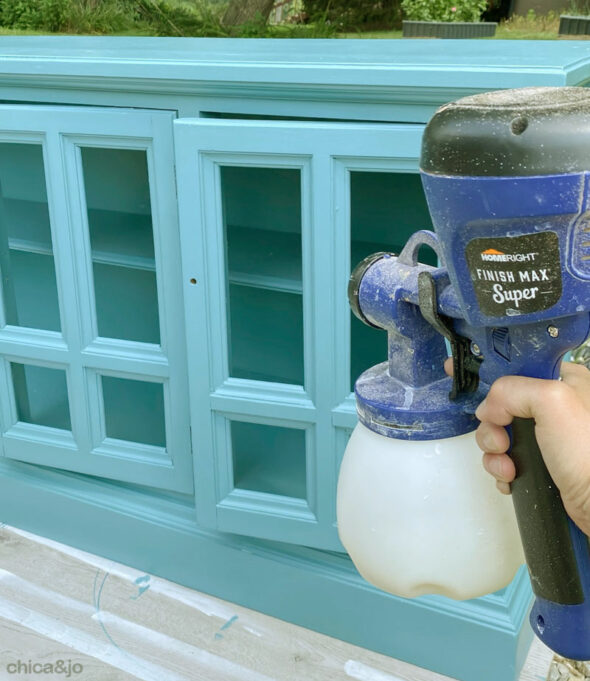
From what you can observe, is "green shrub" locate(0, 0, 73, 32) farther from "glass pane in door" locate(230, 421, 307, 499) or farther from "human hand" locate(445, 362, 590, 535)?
"human hand" locate(445, 362, 590, 535)

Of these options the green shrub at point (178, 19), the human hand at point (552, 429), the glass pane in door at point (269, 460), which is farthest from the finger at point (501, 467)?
the green shrub at point (178, 19)

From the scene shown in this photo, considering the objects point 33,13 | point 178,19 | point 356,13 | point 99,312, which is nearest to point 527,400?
point 99,312

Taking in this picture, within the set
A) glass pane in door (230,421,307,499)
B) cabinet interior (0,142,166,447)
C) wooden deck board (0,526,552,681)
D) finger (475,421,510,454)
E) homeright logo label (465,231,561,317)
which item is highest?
homeright logo label (465,231,561,317)

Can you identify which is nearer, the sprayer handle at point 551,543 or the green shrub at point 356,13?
the sprayer handle at point 551,543

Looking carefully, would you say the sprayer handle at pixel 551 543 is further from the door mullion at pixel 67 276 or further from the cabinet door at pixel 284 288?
the door mullion at pixel 67 276

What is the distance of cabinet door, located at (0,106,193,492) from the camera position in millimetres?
1621

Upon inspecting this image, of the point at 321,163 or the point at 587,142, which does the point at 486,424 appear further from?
the point at 321,163

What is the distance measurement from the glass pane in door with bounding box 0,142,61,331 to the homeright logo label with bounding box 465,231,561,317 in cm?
180

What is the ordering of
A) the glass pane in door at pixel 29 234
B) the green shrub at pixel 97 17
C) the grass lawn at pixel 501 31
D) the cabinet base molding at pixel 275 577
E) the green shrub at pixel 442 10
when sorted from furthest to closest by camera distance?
the green shrub at pixel 442 10
the grass lawn at pixel 501 31
the green shrub at pixel 97 17
the glass pane in door at pixel 29 234
the cabinet base molding at pixel 275 577

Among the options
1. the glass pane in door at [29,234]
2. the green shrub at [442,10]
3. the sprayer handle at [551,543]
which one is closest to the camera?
the sprayer handle at [551,543]

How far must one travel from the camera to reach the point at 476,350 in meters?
0.88

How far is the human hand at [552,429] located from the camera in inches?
30.8

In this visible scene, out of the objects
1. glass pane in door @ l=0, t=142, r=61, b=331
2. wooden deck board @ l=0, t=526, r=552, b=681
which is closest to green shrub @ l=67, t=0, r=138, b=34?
glass pane in door @ l=0, t=142, r=61, b=331

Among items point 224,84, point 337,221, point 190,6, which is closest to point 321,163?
point 337,221
